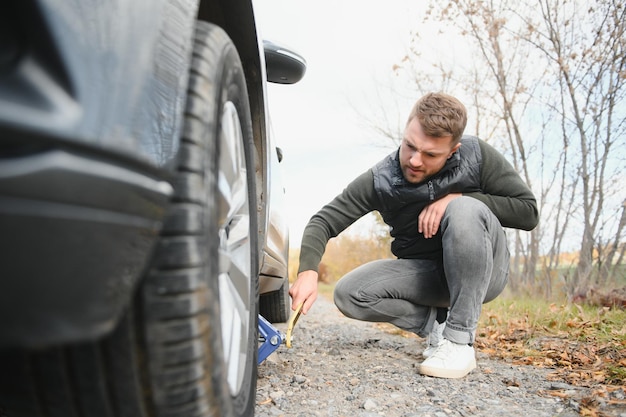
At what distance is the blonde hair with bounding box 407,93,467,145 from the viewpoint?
2365mm

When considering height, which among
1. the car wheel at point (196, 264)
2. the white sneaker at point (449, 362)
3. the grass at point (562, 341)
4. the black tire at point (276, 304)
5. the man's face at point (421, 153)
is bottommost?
the grass at point (562, 341)

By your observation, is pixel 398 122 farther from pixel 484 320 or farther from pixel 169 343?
pixel 169 343

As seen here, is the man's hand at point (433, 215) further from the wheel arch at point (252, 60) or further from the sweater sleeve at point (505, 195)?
the wheel arch at point (252, 60)

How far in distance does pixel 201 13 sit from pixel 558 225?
20.7 feet

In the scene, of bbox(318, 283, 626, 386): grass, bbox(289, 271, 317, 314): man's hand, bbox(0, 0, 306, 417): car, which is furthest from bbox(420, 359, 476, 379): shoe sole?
bbox(0, 0, 306, 417): car

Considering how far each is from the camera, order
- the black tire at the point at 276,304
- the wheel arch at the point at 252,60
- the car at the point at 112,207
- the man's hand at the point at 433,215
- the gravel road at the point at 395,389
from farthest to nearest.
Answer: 1. the black tire at the point at 276,304
2. the man's hand at the point at 433,215
3. the gravel road at the point at 395,389
4. the wheel arch at the point at 252,60
5. the car at the point at 112,207

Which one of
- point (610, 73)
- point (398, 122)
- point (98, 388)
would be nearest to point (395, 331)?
point (98, 388)

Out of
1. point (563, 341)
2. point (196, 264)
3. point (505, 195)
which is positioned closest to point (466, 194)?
point (505, 195)

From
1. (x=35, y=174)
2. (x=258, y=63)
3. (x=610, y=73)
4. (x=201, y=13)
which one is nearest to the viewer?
(x=35, y=174)

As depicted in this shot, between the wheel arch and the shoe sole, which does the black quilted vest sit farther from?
the wheel arch

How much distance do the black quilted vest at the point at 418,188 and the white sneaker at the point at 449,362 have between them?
63cm

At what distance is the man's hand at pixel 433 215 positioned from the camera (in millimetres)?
2457

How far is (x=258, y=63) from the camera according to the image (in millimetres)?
1617

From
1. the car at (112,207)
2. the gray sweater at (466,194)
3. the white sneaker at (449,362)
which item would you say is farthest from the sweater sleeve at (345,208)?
the car at (112,207)
